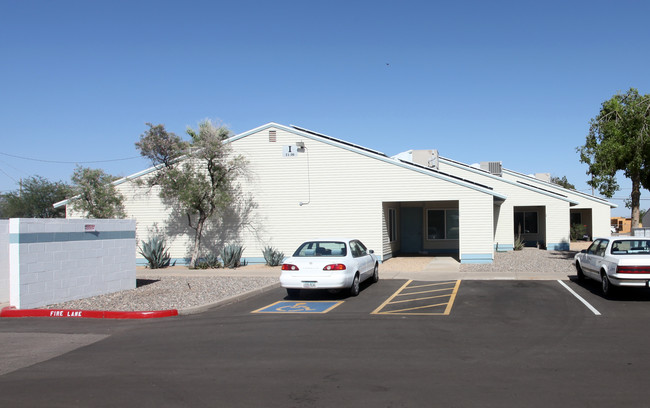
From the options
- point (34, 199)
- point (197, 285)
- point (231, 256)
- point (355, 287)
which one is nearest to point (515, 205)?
point (231, 256)

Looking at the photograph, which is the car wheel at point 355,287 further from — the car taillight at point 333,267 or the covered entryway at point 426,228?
the covered entryway at point 426,228

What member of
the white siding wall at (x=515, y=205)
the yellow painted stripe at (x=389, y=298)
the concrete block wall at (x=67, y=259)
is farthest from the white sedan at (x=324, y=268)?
the white siding wall at (x=515, y=205)

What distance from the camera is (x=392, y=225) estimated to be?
24766 mm

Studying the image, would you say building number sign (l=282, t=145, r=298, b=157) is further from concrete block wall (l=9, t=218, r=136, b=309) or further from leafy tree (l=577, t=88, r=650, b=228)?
leafy tree (l=577, t=88, r=650, b=228)

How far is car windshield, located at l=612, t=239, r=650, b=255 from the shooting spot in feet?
41.7

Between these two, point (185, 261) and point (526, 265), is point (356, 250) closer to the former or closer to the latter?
point (526, 265)

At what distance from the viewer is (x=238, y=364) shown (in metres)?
7.22

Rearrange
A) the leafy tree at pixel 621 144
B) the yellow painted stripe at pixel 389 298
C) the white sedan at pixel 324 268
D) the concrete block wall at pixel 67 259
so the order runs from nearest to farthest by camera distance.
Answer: the yellow painted stripe at pixel 389 298, the concrete block wall at pixel 67 259, the white sedan at pixel 324 268, the leafy tree at pixel 621 144

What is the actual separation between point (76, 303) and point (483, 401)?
34.3ft

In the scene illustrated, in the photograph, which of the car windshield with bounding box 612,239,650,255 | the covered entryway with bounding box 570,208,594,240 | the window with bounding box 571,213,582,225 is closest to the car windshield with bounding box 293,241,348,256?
the car windshield with bounding box 612,239,650,255

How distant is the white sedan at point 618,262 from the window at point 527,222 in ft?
58.6

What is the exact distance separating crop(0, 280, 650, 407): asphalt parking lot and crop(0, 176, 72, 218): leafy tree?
27.1 metres

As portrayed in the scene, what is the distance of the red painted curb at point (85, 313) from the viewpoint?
37.1 feet

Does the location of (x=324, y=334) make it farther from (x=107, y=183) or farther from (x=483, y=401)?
(x=107, y=183)
